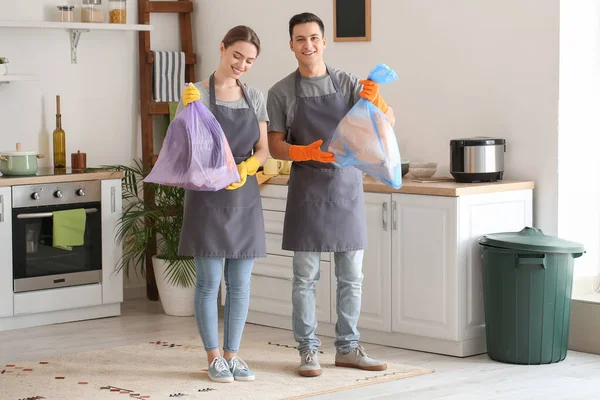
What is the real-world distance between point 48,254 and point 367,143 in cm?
224

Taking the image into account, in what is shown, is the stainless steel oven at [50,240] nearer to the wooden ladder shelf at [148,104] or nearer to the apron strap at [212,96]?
the wooden ladder shelf at [148,104]

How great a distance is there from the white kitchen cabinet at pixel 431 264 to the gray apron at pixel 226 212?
3.13 feet

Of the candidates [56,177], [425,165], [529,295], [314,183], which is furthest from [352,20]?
[529,295]

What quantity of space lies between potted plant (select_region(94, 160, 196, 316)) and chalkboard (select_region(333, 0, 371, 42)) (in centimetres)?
126

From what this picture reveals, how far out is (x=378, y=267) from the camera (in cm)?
482

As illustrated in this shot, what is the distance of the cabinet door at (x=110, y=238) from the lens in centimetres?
557

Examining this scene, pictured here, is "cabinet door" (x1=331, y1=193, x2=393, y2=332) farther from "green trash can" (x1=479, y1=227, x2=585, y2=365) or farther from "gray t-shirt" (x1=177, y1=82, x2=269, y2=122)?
"gray t-shirt" (x1=177, y1=82, x2=269, y2=122)

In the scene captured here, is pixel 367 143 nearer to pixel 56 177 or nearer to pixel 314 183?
pixel 314 183

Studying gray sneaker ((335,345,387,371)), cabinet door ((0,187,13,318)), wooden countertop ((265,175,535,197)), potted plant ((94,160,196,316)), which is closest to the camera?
gray sneaker ((335,345,387,371))

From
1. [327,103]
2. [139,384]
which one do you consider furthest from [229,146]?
[139,384]

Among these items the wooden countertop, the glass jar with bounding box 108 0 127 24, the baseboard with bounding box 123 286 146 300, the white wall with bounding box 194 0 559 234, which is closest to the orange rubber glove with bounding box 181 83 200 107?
the wooden countertop

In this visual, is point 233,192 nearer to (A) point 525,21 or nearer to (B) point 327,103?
(B) point 327,103

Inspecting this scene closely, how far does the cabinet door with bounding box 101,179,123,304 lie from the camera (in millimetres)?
5566

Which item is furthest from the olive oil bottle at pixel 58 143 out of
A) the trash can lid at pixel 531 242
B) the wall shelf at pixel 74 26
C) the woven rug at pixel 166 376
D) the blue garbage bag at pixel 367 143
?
the trash can lid at pixel 531 242
